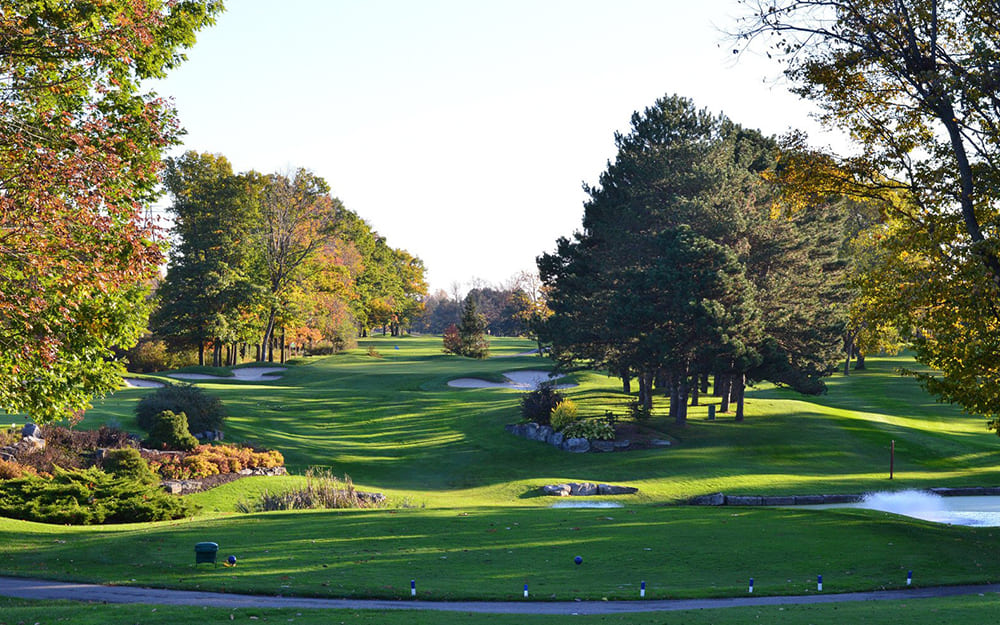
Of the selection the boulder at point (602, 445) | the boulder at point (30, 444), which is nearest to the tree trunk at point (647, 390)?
the boulder at point (602, 445)

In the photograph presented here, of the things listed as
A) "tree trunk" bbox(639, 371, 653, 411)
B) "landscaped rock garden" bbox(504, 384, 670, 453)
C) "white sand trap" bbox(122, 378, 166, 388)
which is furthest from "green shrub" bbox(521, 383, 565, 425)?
"white sand trap" bbox(122, 378, 166, 388)

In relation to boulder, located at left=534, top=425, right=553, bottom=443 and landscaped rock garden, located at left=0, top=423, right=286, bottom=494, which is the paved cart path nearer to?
landscaped rock garden, located at left=0, top=423, right=286, bottom=494

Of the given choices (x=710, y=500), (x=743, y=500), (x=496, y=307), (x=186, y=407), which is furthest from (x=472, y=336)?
(x=496, y=307)

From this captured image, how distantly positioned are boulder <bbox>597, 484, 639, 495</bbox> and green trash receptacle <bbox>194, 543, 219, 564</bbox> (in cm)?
1470

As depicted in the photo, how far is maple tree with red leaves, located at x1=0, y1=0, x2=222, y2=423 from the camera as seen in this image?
43.0 feet

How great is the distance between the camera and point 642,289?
35656mm

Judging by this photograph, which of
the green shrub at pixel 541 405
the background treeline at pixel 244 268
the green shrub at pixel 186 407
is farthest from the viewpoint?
the background treeline at pixel 244 268

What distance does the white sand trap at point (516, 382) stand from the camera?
53906mm

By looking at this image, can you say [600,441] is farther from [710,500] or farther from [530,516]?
[530,516]

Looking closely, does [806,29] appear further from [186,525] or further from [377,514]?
[186,525]

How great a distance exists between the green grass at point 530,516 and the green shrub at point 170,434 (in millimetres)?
2475

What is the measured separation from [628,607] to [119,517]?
13770 millimetres

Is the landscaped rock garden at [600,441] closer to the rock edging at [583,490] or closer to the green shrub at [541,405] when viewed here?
the green shrub at [541,405]

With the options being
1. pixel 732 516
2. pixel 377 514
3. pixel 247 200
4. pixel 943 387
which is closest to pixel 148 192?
pixel 377 514
